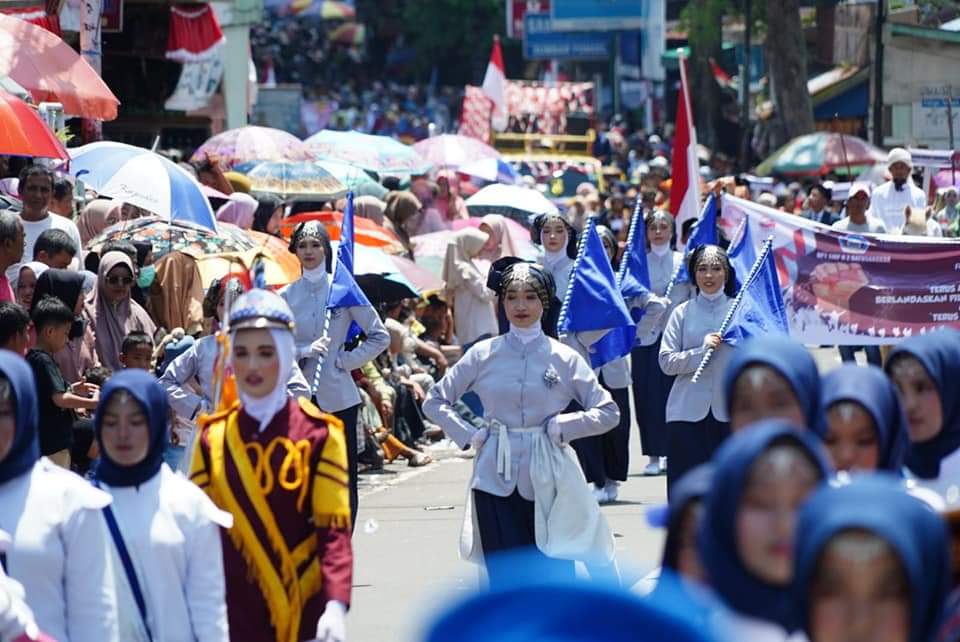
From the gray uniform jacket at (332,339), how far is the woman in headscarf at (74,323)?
3.89 feet

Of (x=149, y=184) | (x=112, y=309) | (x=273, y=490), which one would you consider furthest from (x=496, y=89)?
(x=273, y=490)

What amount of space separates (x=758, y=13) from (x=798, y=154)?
14710 millimetres

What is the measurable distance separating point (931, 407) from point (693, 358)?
17.3 feet

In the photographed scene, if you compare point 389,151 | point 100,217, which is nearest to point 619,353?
point 100,217

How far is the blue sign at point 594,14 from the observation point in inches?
2475

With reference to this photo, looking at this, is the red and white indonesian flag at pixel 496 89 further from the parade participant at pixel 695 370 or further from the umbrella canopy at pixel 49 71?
the parade participant at pixel 695 370

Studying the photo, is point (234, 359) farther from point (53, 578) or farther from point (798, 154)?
point (798, 154)

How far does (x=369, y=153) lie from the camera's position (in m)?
22.9

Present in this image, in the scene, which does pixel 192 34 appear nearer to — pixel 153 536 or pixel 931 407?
pixel 153 536

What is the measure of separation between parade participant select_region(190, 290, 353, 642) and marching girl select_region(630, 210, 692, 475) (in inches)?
331

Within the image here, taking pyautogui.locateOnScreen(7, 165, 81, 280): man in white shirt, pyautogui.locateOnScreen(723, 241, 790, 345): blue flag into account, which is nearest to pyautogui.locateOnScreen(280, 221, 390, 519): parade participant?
pyautogui.locateOnScreen(7, 165, 81, 280): man in white shirt

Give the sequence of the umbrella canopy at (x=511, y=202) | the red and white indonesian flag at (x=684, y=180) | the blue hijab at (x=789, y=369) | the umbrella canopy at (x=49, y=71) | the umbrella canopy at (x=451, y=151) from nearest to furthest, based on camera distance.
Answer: the blue hijab at (x=789, y=369) → the umbrella canopy at (x=49, y=71) → the red and white indonesian flag at (x=684, y=180) → the umbrella canopy at (x=511, y=202) → the umbrella canopy at (x=451, y=151)

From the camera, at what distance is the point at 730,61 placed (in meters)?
62.6

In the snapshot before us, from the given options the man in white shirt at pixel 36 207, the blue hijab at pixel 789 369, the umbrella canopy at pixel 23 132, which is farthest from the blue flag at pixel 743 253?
the blue hijab at pixel 789 369
